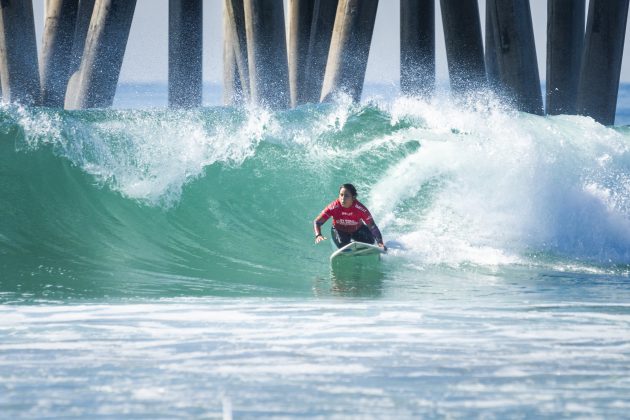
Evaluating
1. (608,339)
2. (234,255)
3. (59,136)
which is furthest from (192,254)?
(608,339)

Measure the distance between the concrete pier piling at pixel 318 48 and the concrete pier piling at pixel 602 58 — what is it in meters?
3.86

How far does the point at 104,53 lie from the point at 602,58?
7183 mm

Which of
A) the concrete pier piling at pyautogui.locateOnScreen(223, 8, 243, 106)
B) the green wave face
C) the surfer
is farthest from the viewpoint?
the concrete pier piling at pyautogui.locateOnScreen(223, 8, 243, 106)

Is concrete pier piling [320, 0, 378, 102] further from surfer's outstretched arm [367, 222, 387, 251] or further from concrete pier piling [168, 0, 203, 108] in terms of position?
surfer's outstretched arm [367, 222, 387, 251]

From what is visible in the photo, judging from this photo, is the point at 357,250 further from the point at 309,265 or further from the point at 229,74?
the point at 229,74

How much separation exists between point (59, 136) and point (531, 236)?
18.8ft

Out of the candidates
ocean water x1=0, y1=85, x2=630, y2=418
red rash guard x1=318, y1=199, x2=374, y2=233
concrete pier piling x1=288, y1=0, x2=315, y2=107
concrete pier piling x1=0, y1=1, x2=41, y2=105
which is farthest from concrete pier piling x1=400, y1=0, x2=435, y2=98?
concrete pier piling x1=0, y1=1, x2=41, y2=105

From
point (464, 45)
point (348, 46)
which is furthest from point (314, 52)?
point (464, 45)

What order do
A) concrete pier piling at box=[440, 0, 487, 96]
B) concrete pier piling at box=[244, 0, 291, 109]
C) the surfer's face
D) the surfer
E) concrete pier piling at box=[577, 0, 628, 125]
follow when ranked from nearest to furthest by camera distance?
the surfer's face < the surfer < concrete pier piling at box=[244, 0, 291, 109] < concrete pier piling at box=[440, 0, 487, 96] < concrete pier piling at box=[577, 0, 628, 125]

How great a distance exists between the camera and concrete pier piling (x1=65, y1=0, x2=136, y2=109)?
12.3 meters

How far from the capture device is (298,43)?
14.7 meters

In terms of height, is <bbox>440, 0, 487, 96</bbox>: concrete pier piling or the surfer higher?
<bbox>440, 0, 487, 96</bbox>: concrete pier piling

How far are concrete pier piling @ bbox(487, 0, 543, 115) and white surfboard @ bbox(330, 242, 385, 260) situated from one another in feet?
16.4

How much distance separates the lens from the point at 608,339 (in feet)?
18.5
